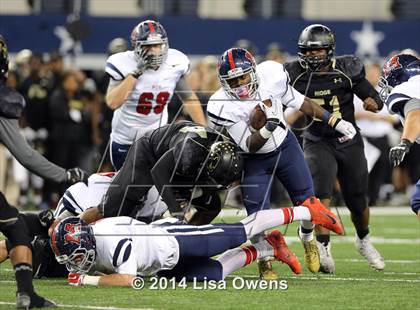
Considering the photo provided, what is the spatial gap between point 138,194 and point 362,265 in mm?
1834

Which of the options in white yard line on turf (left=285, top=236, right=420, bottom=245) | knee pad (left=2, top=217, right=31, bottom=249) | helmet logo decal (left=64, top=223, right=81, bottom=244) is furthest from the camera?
white yard line on turf (left=285, top=236, right=420, bottom=245)

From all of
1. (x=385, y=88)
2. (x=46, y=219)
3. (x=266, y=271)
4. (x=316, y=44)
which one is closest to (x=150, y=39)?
(x=316, y=44)

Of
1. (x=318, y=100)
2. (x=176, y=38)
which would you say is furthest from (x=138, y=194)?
(x=176, y=38)

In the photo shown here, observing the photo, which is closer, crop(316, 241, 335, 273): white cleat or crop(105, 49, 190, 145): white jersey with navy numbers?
crop(316, 241, 335, 273): white cleat

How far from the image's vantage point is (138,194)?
24.8ft

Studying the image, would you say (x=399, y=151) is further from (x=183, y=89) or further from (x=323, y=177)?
(x=183, y=89)

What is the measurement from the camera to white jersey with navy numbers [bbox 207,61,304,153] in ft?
23.5

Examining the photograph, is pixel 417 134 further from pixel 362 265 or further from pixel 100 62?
pixel 100 62

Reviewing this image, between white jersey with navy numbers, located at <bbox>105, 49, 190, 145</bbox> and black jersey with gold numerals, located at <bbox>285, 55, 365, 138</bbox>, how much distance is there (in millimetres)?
1058

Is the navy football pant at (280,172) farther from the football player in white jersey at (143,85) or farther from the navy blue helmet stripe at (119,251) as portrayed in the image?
the football player in white jersey at (143,85)

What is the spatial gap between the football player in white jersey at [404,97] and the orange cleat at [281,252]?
888mm

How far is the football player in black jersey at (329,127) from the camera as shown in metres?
7.86

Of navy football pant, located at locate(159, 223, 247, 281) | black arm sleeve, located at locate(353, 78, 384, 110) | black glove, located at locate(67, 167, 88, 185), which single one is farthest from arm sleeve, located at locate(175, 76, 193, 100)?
black glove, located at locate(67, 167, 88, 185)

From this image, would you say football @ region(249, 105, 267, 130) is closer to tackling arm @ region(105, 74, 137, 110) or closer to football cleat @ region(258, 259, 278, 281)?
football cleat @ region(258, 259, 278, 281)
